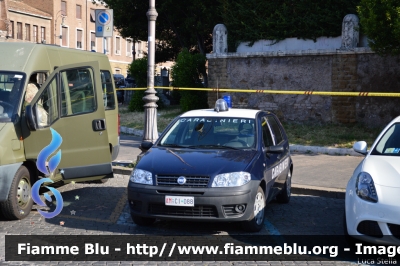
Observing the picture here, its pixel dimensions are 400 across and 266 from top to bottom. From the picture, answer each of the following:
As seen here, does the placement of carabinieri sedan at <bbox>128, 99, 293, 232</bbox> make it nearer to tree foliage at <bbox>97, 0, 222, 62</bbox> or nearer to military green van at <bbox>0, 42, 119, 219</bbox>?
military green van at <bbox>0, 42, 119, 219</bbox>

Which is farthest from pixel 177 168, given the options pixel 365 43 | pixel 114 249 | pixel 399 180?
pixel 365 43

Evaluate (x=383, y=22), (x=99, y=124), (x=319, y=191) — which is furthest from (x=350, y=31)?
(x=99, y=124)

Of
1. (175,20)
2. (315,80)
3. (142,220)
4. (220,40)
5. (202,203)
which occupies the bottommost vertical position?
(142,220)

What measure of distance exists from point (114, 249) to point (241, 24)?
47.9 ft

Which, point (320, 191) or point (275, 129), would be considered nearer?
point (275, 129)

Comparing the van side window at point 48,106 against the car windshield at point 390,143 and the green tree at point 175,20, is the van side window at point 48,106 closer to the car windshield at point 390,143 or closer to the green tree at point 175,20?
the car windshield at point 390,143

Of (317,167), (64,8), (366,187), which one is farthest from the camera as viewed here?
(64,8)

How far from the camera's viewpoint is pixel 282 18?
18.5m

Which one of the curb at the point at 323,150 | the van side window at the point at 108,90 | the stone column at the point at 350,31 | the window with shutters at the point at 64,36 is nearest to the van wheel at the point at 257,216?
the van side window at the point at 108,90

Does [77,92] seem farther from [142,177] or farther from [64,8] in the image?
[64,8]

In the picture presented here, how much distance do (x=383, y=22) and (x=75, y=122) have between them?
8.20 m

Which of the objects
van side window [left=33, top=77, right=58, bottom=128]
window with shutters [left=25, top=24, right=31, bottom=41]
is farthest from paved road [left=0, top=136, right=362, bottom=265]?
window with shutters [left=25, top=24, right=31, bottom=41]

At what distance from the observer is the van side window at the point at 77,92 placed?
27.4ft

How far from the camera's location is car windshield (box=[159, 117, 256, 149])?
7.71m
